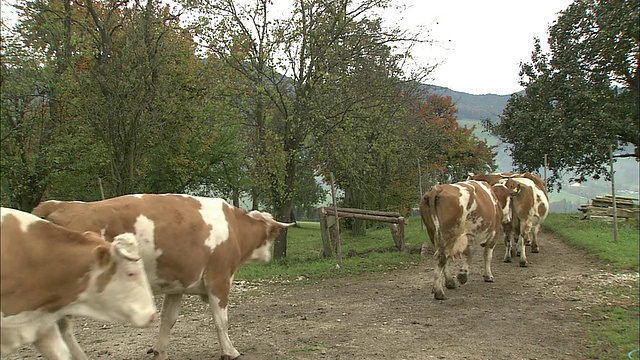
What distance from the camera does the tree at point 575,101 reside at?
18.3 m

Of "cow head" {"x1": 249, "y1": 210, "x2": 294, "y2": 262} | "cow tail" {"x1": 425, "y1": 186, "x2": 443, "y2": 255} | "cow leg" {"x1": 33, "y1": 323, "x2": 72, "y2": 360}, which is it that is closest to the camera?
"cow leg" {"x1": 33, "y1": 323, "x2": 72, "y2": 360}

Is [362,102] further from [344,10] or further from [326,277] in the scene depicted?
[326,277]

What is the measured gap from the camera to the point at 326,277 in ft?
Answer: 37.7

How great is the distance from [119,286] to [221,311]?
1724 millimetres

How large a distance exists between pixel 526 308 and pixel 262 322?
410cm

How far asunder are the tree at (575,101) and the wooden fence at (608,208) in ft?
6.05

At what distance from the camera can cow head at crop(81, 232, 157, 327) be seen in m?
3.95

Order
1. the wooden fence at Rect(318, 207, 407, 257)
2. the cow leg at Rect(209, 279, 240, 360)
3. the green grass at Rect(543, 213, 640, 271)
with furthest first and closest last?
the wooden fence at Rect(318, 207, 407, 257) < the green grass at Rect(543, 213, 640, 271) < the cow leg at Rect(209, 279, 240, 360)

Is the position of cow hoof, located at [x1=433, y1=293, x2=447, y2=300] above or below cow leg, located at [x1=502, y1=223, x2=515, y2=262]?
below

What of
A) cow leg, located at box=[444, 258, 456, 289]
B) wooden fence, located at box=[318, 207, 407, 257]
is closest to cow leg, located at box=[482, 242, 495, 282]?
cow leg, located at box=[444, 258, 456, 289]

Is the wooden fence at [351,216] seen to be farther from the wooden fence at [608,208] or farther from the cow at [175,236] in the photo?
the wooden fence at [608,208]

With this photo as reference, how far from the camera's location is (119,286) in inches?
160

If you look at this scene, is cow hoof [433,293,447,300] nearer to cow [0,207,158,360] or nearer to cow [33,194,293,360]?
cow [33,194,293,360]

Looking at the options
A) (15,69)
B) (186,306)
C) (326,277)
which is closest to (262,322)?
(186,306)
